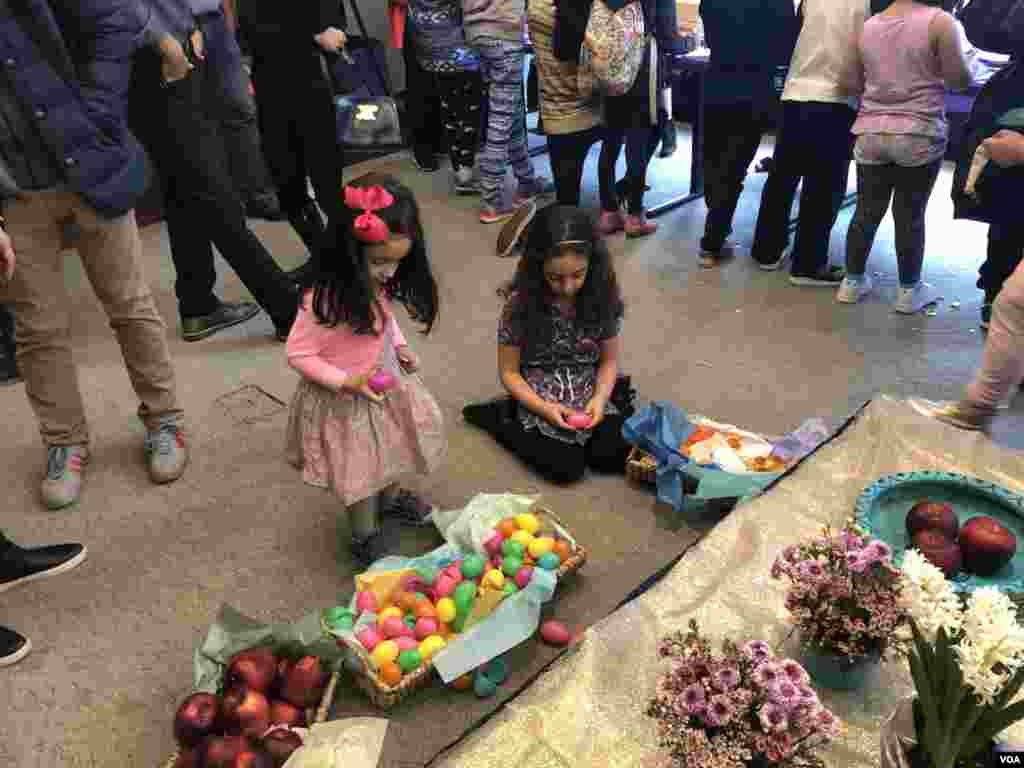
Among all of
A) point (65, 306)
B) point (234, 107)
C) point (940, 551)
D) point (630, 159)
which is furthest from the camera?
point (234, 107)

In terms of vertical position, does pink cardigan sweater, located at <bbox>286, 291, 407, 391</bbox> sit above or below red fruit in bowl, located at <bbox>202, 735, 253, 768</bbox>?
above

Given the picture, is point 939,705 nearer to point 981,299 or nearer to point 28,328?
point 28,328

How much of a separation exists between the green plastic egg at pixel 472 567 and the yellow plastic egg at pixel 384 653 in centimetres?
23

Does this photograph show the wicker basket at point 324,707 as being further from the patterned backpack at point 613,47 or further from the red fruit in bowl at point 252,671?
the patterned backpack at point 613,47

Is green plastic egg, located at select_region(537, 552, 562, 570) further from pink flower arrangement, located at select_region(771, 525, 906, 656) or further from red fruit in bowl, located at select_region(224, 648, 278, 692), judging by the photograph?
pink flower arrangement, located at select_region(771, 525, 906, 656)

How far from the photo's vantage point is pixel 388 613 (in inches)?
68.3

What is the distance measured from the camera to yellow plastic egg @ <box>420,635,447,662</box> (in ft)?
5.47

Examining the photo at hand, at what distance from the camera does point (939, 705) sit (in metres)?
0.91

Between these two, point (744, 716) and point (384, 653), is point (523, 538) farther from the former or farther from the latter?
point (744, 716)

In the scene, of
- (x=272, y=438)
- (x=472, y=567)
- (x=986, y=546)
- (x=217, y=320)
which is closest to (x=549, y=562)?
(x=472, y=567)

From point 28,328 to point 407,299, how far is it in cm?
98

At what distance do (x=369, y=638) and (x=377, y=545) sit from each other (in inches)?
15.8

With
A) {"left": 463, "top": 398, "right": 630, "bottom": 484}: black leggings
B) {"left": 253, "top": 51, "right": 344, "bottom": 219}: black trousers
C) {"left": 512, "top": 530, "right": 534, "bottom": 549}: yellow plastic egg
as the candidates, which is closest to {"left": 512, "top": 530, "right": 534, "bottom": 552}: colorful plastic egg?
{"left": 512, "top": 530, "right": 534, "bottom": 549}: yellow plastic egg

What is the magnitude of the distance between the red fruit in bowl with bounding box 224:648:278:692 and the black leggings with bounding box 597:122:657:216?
2.71m
